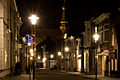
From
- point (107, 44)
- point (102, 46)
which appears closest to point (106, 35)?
point (107, 44)

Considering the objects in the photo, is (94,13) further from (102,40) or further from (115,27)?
(115,27)

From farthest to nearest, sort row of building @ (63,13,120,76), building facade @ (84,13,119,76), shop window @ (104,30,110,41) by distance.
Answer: shop window @ (104,30,110,41) < building facade @ (84,13,119,76) < row of building @ (63,13,120,76)

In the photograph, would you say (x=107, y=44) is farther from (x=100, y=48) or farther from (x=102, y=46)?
(x=100, y=48)

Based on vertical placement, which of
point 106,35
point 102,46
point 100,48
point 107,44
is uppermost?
point 106,35

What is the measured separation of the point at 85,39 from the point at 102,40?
10.7m

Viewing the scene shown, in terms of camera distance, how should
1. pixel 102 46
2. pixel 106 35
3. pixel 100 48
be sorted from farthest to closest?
pixel 100 48, pixel 102 46, pixel 106 35

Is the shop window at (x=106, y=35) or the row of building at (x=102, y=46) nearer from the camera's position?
the row of building at (x=102, y=46)

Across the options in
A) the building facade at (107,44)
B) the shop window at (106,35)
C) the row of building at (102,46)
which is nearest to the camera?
the row of building at (102,46)

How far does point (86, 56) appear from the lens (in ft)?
177

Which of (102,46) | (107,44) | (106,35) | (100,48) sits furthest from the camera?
(100,48)

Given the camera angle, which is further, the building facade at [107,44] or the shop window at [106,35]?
the shop window at [106,35]

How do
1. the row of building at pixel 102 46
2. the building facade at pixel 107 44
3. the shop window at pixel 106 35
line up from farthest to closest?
the shop window at pixel 106 35 → the building facade at pixel 107 44 → the row of building at pixel 102 46

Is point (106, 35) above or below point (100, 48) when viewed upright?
above

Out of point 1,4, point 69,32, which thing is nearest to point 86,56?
point 69,32
